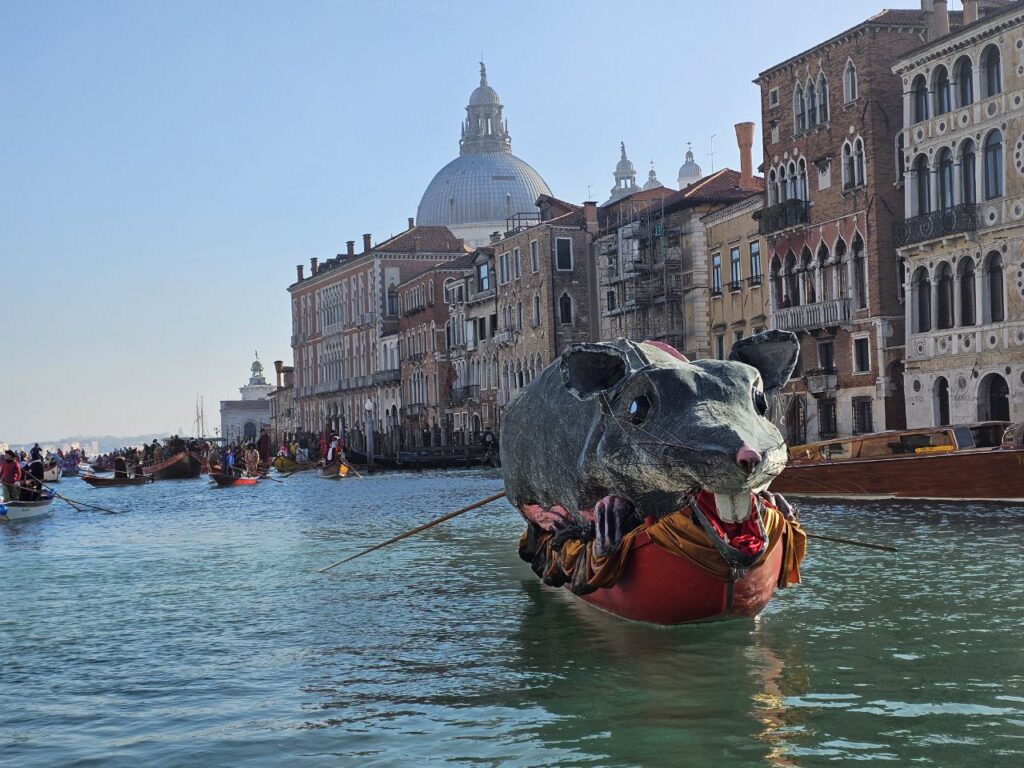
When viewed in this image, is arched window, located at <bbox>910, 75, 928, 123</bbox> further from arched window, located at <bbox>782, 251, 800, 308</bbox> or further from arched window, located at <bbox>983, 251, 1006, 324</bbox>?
arched window, located at <bbox>782, 251, 800, 308</bbox>

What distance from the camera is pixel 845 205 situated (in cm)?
3812

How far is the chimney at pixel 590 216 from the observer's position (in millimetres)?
59656

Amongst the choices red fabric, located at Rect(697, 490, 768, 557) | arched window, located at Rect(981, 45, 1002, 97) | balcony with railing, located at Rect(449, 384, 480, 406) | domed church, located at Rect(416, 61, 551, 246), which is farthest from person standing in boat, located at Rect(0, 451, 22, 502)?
domed church, located at Rect(416, 61, 551, 246)

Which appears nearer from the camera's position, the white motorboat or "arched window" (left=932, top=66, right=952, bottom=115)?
the white motorboat

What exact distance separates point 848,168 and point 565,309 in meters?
22.7

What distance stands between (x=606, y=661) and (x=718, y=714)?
1.80m

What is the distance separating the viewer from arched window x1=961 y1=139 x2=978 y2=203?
108ft

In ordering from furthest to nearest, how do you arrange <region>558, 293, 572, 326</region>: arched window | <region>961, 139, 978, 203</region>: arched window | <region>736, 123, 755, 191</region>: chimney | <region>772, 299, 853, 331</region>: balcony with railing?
1. <region>558, 293, 572, 326</region>: arched window
2. <region>736, 123, 755, 191</region>: chimney
3. <region>772, 299, 853, 331</region>: balcony with railing
4. <region>961, 139, 978, 203</region>: arched window

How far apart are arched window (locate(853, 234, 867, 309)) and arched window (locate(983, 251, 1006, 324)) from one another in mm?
5182

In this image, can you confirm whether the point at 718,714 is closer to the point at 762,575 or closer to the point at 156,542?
the point at 762,575

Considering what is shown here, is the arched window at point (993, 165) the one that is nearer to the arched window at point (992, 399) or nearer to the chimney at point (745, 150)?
the arched window at point (992, 399)

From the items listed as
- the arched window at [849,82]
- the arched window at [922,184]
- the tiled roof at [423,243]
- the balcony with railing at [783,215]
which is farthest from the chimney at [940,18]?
the tiled roof at [423,243]

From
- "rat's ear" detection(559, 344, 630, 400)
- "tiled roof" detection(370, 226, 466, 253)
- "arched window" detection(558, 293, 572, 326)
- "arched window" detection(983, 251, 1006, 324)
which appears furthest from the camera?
"tiled roof" detection(370, 226, 466, 253)

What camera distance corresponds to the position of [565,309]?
59.8 meters
